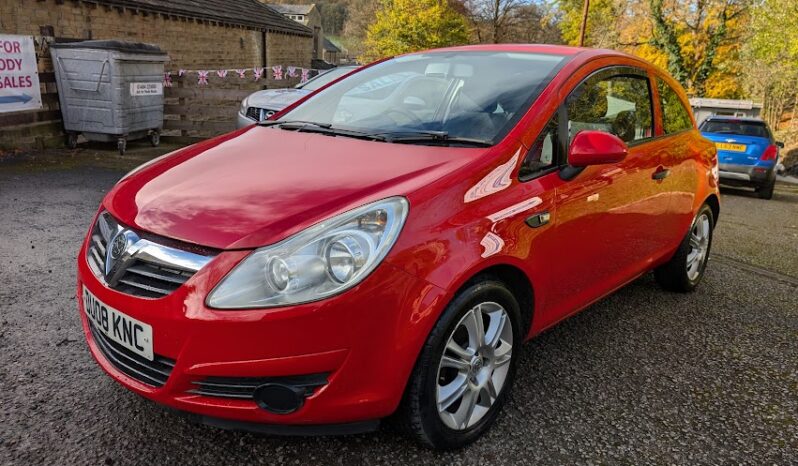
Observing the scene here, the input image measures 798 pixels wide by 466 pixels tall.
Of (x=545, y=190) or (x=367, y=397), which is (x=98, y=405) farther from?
(x=545, y=190)

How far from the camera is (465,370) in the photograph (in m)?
2.34

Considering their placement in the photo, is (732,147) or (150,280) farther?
(732,147)

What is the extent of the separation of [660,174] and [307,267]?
2523 mm

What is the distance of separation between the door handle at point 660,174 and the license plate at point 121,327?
9.30 feet

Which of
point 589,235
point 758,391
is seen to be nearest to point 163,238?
point 589,235

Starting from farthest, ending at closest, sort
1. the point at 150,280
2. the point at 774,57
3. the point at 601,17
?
the point at 601,17, the point at 774,57, the point at 150,280

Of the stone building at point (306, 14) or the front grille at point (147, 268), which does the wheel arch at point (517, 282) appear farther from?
the stone building at point (306, 14)

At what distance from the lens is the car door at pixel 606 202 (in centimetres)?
277

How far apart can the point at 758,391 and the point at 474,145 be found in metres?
1.97

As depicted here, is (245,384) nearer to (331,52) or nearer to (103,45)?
(103,45)

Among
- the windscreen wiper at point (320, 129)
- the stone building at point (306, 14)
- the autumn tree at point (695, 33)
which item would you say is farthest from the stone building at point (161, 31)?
the stone building at point (306, 14)

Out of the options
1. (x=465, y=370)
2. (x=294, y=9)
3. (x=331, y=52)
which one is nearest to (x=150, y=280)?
(x=465, y=370)

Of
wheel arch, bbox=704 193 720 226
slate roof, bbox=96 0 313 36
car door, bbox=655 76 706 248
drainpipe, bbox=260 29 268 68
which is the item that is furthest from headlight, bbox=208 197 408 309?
drainpipe, bbox=260 29 268 68

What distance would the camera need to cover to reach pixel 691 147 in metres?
4.06
